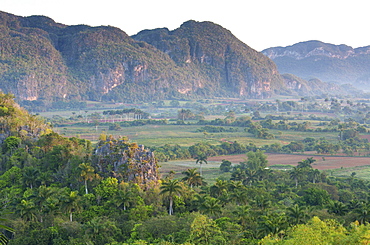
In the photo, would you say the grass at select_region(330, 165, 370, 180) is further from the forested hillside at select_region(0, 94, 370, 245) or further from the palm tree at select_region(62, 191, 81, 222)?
the palm tree at select_region(62, 191, 81, 222)

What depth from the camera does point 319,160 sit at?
420ft


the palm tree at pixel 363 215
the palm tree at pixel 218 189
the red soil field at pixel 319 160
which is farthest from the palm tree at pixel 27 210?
the red soil field at pixel 319 160

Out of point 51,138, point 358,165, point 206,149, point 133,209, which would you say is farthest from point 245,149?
point 133,209

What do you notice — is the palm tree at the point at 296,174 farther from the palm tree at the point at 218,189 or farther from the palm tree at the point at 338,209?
the palm tree at the point at 338,209

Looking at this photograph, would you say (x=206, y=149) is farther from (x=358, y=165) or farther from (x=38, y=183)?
(x=38, y=183)

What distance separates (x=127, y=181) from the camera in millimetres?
67625

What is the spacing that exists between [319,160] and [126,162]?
258ft

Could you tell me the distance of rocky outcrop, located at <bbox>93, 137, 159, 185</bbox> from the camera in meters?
68.1

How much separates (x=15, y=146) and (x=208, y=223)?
2165 inches

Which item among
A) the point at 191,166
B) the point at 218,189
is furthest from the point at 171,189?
the point at 191,166

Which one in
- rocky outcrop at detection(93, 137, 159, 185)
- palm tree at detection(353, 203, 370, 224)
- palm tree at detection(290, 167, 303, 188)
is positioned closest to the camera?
palm tree at detection(353, 203, 370, 224)

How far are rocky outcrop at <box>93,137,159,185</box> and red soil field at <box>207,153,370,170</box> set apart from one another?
5960 centimetres

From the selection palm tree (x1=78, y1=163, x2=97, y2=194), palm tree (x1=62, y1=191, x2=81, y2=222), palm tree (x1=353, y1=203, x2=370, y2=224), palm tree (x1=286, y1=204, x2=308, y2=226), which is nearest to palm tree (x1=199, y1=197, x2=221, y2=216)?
palm tree (x1=286, y1=204, x2=308, y2=226)

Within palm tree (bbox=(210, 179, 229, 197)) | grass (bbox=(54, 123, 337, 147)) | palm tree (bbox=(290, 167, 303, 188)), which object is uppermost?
palm tree (bbox=(210, 179, 229, 197))
